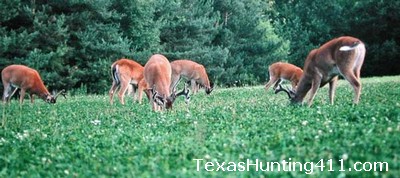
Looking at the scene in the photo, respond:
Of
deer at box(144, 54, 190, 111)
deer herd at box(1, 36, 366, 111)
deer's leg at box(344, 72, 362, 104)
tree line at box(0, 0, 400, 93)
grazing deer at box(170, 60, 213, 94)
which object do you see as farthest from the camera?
tree line at box(0, 0, 400, 93)

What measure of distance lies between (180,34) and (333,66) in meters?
28.9

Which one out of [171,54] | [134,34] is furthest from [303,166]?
[171,54]

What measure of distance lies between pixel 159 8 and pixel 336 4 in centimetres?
1426

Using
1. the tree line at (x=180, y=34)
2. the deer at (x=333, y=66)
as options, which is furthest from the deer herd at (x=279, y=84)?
the tree line at (x=180, y=34)

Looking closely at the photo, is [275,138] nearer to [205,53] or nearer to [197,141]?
[197,141]

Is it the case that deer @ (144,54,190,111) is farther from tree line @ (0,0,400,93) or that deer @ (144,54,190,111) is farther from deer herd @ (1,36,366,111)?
tree line @ (0,0,400,93)

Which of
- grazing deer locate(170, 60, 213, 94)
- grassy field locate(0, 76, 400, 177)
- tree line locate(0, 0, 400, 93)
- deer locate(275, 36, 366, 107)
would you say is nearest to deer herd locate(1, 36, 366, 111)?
deer locate(275, 36, 366, 107)

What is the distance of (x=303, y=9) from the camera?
143 feet

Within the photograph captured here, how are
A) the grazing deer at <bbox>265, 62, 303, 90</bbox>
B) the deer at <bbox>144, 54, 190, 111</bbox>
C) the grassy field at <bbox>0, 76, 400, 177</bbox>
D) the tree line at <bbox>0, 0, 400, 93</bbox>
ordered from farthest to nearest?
1. the tree line at <bbox>0, 0, 400, 93</bbox>
2. the grazing deer at <bbox>265, 62, 303, 90</bbox>
3. the deer at <bbox>144, 54, 190, 111</bbox>
4. the grassy field at <bbox>0, 76, 400, 177</bbox>

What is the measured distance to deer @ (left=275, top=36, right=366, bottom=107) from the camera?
37.1 ft

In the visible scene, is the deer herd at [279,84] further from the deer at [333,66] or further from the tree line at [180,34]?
the tree line at [180,34]

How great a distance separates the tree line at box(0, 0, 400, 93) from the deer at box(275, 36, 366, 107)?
18722 mm

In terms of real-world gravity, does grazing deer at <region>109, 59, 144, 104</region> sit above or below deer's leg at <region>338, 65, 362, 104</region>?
below

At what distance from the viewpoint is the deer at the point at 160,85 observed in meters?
12.5
